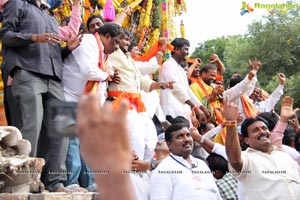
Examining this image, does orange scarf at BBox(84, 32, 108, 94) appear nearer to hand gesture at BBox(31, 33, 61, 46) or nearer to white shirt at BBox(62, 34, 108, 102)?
white shirt at BBox(62, 34, 108, 102)

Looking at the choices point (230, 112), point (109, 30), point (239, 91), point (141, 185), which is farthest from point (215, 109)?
point (230, 112)

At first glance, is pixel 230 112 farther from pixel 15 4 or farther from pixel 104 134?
pixel 104 134

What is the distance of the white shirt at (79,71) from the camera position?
5.43m

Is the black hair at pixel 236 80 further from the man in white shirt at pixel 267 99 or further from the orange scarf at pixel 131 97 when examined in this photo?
the orange scarf at pixel 131 97

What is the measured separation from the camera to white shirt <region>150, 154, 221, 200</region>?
4.88 m

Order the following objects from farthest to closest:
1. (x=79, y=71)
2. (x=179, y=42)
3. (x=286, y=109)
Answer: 1. (x=179, y=42)
2. (x=286, y=109)
3. (x=79, y=71)

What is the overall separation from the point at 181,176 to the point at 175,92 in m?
2.67

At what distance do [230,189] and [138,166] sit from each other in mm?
885

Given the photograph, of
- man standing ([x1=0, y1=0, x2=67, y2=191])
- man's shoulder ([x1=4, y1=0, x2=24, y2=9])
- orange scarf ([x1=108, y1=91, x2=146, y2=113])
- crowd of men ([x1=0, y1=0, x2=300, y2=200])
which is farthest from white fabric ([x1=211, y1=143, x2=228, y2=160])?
man's shoulder ([x1=4, y1=0, x2=24, y2=9])

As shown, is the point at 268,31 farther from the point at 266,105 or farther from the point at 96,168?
the point at 96,168

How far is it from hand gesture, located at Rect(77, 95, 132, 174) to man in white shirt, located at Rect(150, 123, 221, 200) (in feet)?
10.9

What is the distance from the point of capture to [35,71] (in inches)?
197

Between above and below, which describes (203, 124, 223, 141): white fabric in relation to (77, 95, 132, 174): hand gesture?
below

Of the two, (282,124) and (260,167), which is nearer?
(260,167)
